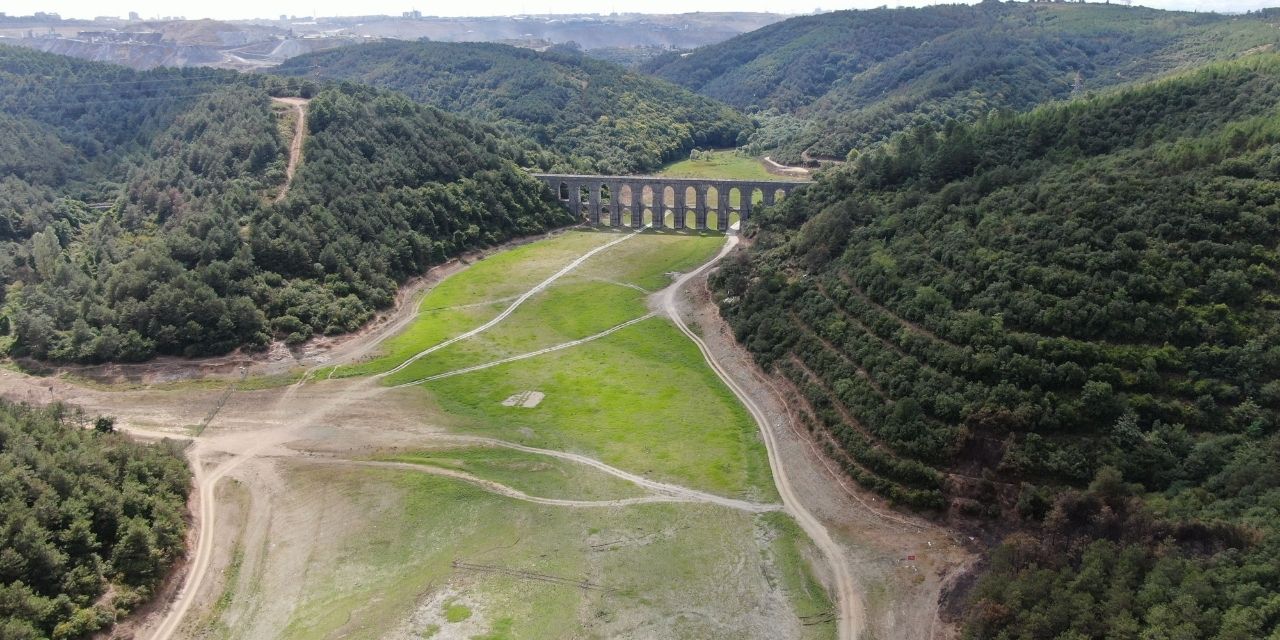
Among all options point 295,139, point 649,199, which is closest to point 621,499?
point 295,139

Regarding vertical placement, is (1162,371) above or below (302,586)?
above

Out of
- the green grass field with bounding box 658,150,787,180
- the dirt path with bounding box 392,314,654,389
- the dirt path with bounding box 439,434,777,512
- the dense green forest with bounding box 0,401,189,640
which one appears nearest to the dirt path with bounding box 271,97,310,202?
the dirt path with bounding box 392,314,654,389

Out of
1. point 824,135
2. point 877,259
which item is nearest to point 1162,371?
point 877,259

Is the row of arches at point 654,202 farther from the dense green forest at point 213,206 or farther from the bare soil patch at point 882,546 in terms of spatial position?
the bare soil patch at point 882,546

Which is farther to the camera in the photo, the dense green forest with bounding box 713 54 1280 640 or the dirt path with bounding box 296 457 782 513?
the dirt path with bounding box 296 457 782 513

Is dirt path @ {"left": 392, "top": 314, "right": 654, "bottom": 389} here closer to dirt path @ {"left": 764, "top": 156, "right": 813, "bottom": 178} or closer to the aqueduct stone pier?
the aqueduct stone pier

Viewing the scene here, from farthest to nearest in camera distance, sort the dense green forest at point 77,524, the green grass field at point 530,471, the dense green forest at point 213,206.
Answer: the dense green forest at point 213,206 → the green grass field at point 530,471 → the dense green forest at point 77,524

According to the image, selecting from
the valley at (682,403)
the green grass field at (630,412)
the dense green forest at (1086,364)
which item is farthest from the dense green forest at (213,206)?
the dense green forest at (1086,364)

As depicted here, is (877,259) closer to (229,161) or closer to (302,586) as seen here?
(302,586)
